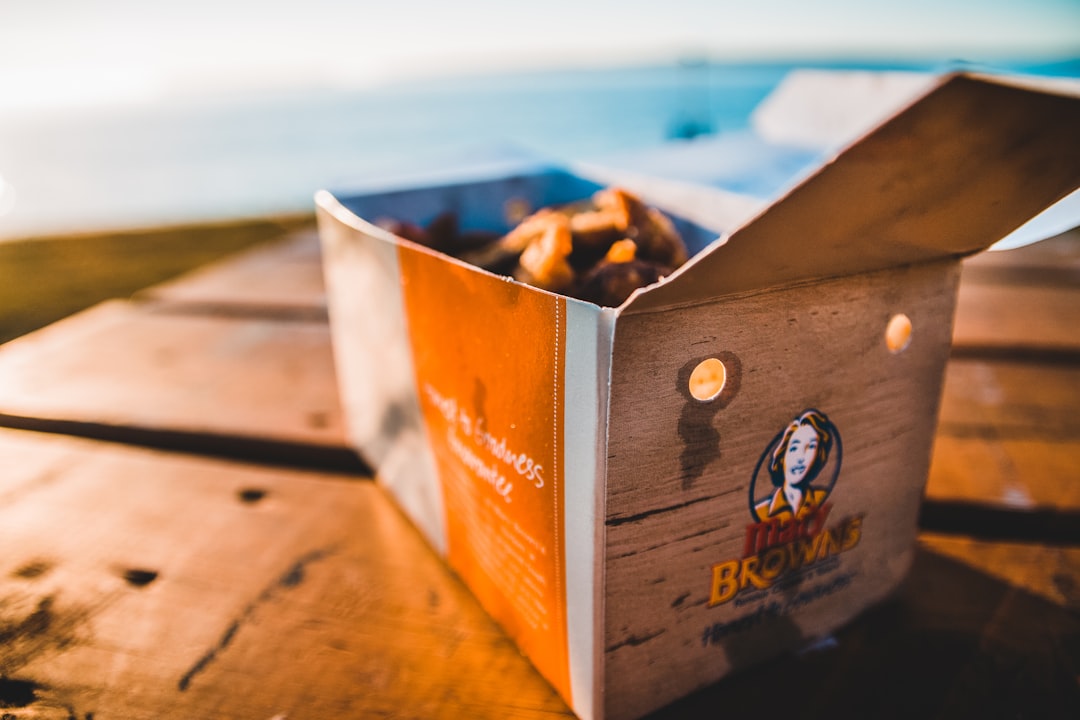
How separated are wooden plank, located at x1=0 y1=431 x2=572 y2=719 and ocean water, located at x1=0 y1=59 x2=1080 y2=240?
52 cm

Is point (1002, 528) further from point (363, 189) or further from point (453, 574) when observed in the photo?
point (363, 189)

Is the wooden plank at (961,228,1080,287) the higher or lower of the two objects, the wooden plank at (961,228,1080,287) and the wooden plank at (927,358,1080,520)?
the higher

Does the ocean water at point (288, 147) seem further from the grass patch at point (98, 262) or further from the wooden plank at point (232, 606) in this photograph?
the grass patch at point (98, 262)

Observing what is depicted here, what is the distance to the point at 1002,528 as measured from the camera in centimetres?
72

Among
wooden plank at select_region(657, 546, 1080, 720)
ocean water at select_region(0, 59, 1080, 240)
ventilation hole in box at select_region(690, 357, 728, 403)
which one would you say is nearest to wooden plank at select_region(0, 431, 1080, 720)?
wooden plank at select_region(657, 546, 1080, 720)

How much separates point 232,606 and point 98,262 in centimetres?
425

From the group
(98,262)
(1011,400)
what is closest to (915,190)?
(1011,400)

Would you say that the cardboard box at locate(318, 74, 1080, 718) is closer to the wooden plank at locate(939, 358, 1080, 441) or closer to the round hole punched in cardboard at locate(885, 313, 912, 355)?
the round hole punched in cardboard at locate(885, 313, 912, 355)

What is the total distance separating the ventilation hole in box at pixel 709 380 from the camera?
45 cm

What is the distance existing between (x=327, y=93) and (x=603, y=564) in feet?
273

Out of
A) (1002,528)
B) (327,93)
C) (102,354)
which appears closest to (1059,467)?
(1002,528)

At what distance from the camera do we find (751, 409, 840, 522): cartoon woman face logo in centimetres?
51

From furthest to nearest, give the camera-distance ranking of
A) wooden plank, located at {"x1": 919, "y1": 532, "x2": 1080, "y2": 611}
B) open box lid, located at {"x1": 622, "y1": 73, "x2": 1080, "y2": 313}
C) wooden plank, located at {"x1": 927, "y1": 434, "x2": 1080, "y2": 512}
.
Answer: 1. wooden plank, located at {"x1": 927, "y1": 434, "x2": 1080, "y2": 512}
2. wooden plank, located at {"x1": 919, "y1": 532, "x2": 1080, "y2": 611}
3. open box lid, located at {"x1": 622, "y1": 73, "x2": 1080, "y2": 313}

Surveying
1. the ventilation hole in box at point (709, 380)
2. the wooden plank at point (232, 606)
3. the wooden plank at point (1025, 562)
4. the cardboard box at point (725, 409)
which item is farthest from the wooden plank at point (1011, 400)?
the wooden plank at point (232, 606)
